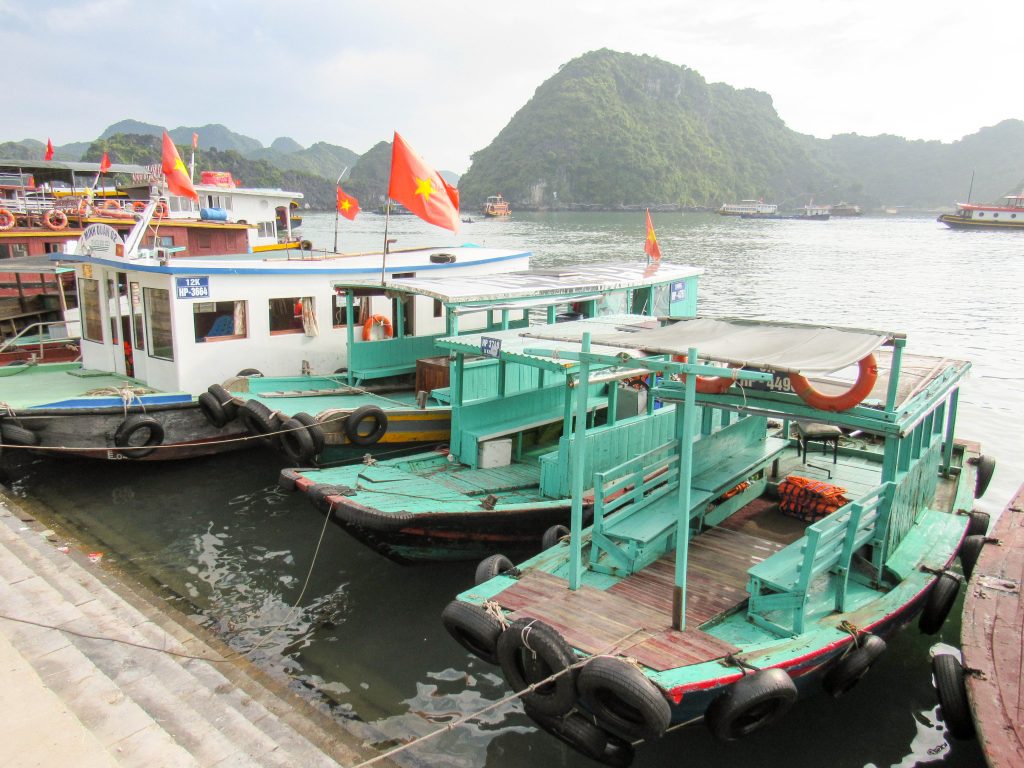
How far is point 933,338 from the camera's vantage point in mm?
24750

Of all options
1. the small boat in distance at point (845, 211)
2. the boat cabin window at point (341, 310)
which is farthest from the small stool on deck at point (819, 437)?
the small boat in distance at point (845, 211)

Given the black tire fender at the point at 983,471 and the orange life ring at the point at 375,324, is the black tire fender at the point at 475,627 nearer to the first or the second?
the orange life ring at the point at 375,324

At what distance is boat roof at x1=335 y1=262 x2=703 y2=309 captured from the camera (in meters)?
9.96

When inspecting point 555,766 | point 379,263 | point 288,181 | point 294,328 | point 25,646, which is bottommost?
point 555,766

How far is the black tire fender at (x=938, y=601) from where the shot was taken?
261 inches

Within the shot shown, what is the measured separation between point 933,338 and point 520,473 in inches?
836

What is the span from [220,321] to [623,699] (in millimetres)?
9231

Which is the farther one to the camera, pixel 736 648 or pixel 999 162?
pixel 999 162

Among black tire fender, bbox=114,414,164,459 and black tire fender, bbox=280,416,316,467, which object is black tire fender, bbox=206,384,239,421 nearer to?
black tire fender, bbox=114,414,164,459

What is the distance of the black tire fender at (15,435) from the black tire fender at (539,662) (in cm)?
794

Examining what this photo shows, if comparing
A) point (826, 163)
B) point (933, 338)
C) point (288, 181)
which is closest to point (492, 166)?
point (288, 181)

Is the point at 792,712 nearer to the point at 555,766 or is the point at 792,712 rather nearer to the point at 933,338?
the point at 555,766

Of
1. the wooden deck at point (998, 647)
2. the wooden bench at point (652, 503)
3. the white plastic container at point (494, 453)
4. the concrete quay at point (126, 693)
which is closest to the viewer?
the concrete quay at point (126, 693)

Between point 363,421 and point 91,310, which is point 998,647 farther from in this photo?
point 91,310
